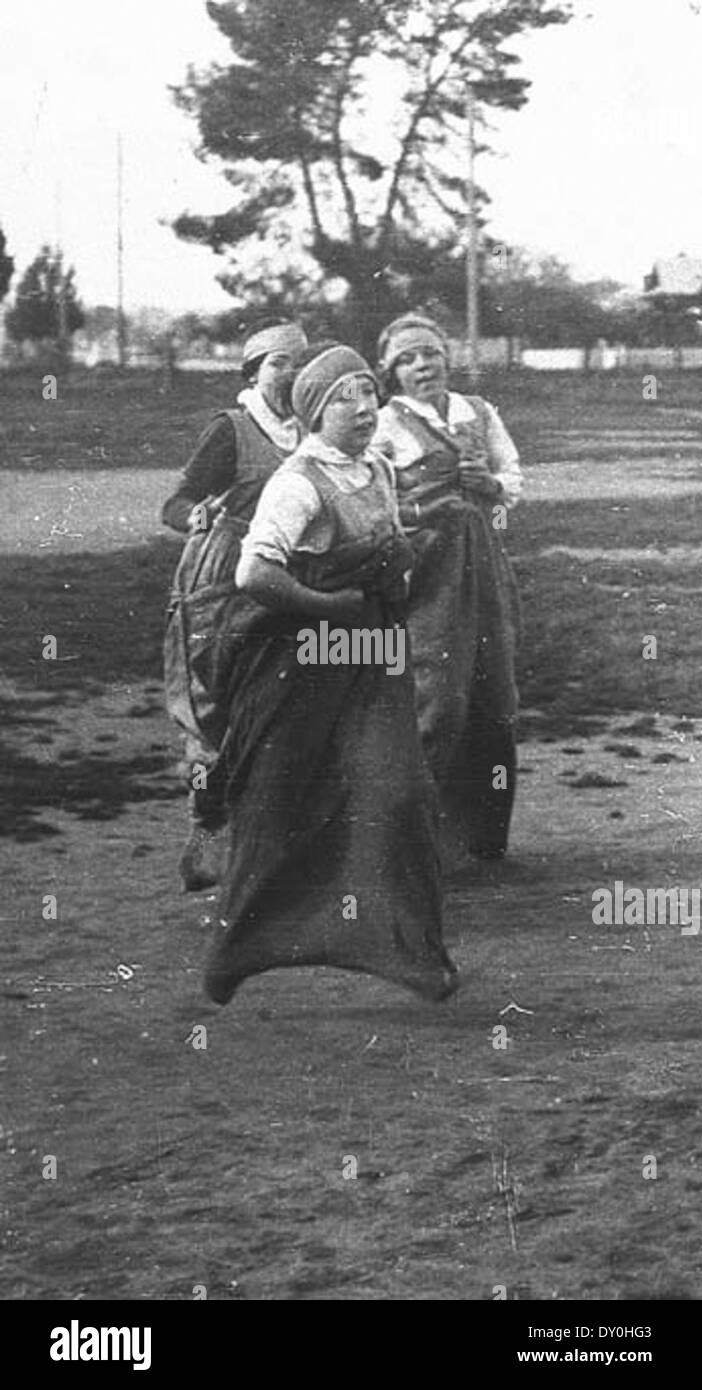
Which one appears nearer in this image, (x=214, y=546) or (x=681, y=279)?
(x=214, y=546)

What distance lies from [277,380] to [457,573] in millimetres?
623

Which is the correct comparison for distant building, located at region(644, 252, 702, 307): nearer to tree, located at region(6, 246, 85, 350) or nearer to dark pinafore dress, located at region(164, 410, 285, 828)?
dark pinafore dress, located at region(164, 410, 285, 828)

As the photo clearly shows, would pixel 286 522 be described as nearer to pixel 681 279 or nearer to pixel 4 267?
pixel 4 267

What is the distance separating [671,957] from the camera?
5797mm

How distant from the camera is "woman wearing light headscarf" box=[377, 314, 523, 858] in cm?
588

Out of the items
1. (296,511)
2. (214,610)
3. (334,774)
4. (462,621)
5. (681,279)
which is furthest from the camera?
(681,279)

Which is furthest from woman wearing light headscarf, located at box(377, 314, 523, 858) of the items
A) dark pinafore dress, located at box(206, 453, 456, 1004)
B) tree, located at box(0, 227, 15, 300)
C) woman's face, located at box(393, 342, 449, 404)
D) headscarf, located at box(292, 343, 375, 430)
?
tree, located at box(0, 227, 15, 300)

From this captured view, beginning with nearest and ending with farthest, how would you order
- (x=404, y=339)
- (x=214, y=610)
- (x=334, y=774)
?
(x=334, y=774) < (x=214, y=610) < (x=404, y=339)

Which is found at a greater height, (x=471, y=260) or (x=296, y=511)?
Answer: (x=471, y=260)

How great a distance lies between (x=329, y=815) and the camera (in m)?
5.57

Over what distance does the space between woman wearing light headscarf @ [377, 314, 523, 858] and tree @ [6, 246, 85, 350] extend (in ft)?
2.33

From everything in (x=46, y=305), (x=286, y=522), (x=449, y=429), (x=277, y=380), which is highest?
(x=46, y=305)

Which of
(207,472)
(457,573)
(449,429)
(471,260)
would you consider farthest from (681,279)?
(207,472)
